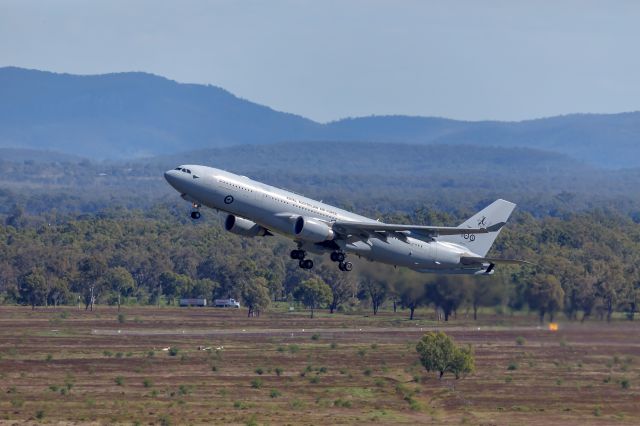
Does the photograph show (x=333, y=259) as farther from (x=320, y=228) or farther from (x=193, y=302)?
(x=193, y=302)

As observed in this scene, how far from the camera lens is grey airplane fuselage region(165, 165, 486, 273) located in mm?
79062

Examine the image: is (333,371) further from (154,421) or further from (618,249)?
(618,249)

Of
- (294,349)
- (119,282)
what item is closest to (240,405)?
(294,349)

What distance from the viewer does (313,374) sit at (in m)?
117

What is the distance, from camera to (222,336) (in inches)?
5556

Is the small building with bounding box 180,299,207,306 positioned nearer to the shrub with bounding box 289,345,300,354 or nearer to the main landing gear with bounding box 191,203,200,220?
the shrub with bounding box 289,345,300,354

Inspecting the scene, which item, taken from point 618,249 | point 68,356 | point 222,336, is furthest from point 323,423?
point 618,249

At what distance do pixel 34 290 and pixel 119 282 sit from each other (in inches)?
527

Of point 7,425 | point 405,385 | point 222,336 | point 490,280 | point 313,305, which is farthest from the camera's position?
point 313,305

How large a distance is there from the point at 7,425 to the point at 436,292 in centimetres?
2918

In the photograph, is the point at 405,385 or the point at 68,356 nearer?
the point at 405,385

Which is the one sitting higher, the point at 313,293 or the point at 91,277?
the point at 91,277

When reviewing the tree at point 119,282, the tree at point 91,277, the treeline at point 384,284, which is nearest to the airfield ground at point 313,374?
the treeline at point 384,284

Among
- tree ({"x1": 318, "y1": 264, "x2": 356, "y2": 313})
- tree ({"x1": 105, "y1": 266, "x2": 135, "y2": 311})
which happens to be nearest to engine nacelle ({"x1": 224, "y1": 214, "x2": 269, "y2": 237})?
tree ({"x1": 318, "y1": 264, "x2": 356, "y2": 313})
